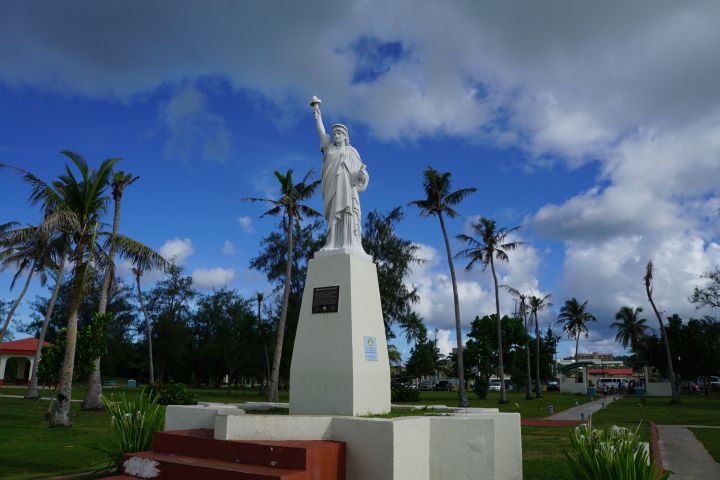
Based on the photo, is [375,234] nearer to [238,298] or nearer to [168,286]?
[238,298]

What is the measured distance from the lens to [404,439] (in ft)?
20.3

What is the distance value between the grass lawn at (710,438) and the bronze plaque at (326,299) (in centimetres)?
841

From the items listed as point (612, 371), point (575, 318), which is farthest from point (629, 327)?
point (612, 371)

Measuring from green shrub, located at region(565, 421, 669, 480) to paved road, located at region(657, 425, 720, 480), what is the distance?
405 cm

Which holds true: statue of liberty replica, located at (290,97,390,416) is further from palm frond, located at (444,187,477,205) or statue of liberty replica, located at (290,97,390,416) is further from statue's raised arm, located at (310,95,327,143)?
palm frond, located at (444,187,477,205)

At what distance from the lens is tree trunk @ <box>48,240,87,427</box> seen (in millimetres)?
13797

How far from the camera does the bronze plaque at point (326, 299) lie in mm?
8250

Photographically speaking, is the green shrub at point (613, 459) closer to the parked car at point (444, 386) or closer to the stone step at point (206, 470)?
the stone step at point (206, 470)

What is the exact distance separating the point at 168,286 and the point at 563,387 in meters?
39.5

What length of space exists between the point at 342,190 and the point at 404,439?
14.7 ft

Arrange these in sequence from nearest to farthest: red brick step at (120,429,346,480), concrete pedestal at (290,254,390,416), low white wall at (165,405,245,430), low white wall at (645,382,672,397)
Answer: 1. red brick step at (120,429,346,480)
2. low white wall at (165,405,245,430)
3. concrete pedestal at (290,254,390,416)
4. low white wall at (645,382,672,397)

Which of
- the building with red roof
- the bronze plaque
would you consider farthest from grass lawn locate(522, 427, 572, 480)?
the building with red roof

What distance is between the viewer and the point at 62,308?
49656 millimetres

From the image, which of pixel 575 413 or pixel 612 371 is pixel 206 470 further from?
pixel 612 371
